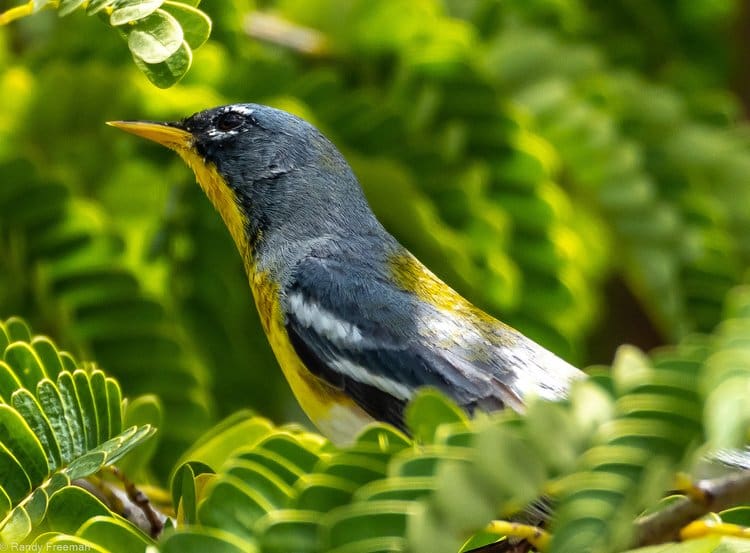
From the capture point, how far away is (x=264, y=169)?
3.10 meters

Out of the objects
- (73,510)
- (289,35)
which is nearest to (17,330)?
(73,510)

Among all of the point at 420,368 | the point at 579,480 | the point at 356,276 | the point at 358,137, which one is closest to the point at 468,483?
the point at 579,480

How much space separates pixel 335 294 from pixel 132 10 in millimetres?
1198

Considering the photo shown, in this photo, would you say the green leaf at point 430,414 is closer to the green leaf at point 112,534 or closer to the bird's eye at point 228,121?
the green leaf at point 112,534

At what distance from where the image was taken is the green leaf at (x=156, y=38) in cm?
159

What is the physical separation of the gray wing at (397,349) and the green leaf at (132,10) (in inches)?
41.8

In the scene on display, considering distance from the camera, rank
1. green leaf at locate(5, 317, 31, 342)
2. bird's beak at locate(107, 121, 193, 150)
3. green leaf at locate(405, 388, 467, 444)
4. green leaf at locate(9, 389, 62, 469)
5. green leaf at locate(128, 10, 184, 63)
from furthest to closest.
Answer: bird's beak at locate(107, 121, 193, 150) → green leaf at locate(5, 317, 31, 342) → green leaf at locate(9, 389, 62, 469) → green leaf at locate(128, 10, 184, 63) → green leaf at locate(405, 388, 467, 444)

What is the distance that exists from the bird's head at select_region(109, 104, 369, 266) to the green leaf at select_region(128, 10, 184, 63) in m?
1.38

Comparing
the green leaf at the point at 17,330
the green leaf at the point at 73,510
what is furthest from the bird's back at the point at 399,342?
the green leaf at the point at 73,510

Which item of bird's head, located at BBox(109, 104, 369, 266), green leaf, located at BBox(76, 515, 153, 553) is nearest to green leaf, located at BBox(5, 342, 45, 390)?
green leaf, located at BBox(76, 515, 153, 553)

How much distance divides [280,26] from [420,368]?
1881 mm

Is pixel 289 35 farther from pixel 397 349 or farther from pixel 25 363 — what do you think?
pixel 25 363

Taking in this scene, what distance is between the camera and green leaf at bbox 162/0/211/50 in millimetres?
1655

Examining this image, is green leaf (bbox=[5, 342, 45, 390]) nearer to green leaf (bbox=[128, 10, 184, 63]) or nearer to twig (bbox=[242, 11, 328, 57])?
green leaf (bbox=[128, 10, 184, 63])
